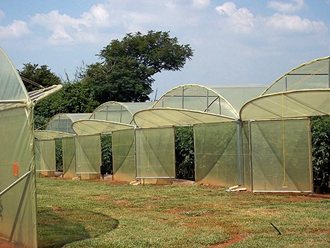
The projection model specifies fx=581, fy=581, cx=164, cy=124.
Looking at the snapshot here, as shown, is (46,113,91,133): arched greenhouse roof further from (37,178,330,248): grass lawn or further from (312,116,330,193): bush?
(312,116,330,193): bush

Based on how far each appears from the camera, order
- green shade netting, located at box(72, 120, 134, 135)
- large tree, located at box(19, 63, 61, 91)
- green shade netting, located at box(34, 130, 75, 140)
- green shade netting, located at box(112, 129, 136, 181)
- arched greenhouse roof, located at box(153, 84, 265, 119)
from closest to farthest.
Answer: arched greenhouse roof, located at box(153, 84, 265, 119) → green shade netting, located at box(112, 129, 136, 181) → green shade netting, located at box(72, 120, 134, 135) → green shade netting, located at box(34, 130, 75, 140) → large tree, located at box(19, 63, 61, 91)

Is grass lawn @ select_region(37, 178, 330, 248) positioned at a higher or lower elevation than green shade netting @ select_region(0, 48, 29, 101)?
lower

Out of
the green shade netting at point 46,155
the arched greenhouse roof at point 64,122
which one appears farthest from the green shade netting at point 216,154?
the green shade netting at point 46,155

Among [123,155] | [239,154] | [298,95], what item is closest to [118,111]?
[123,155]

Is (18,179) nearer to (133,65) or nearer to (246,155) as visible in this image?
(246,155)

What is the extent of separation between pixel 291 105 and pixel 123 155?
1010 centimetres

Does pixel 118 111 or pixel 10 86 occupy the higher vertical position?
pixel 118 111

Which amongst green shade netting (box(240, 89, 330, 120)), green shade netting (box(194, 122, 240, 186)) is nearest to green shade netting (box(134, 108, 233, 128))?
green shade netting (box(194, 122, 240, 186))

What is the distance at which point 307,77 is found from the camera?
1519cm

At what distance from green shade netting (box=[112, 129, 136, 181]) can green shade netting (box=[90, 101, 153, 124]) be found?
1.30 metres

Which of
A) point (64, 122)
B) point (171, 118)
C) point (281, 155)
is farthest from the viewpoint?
point (64, 122)

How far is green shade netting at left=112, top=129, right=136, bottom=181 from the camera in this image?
22.9m

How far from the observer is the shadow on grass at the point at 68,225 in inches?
381

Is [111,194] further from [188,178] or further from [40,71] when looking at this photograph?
[40,71]
